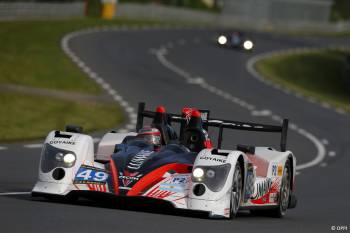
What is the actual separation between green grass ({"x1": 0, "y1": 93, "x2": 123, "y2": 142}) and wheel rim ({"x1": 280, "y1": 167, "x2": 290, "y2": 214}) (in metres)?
9.03

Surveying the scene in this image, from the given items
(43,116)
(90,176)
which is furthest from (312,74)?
(90,176)

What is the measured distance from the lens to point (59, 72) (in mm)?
39688

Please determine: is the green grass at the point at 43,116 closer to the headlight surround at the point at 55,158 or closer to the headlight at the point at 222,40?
the headlight at the point at 222,40

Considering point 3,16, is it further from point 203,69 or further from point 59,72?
point 59,72

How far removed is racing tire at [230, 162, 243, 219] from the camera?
1278cm

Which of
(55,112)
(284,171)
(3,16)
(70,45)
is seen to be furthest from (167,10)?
(284,171)

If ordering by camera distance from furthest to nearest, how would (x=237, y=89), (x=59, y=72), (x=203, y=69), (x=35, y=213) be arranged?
(x=203, y=69) < (x=237, y=89) < (x=59, y=72) < (x=35, y=213)

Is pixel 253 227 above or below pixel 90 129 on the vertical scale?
above

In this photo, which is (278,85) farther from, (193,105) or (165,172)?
(165,172)

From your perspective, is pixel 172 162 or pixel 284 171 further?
pixel 284 171

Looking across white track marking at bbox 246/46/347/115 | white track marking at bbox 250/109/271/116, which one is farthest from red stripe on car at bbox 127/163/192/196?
white track marking at bbox 246/46/347/115

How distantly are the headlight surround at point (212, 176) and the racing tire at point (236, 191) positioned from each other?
23 centimetres

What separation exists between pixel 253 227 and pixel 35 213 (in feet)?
7.56

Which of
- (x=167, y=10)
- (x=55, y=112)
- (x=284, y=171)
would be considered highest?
(x=284, y=171)
